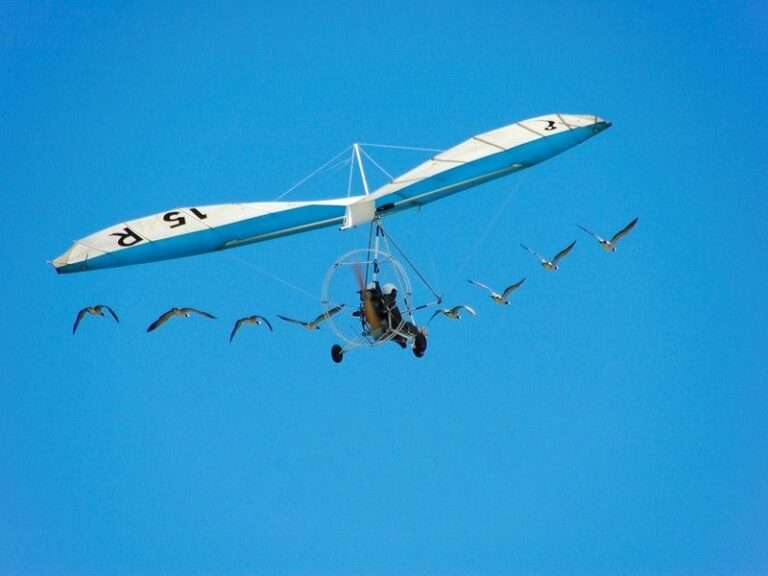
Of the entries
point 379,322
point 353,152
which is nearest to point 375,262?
point 379,322

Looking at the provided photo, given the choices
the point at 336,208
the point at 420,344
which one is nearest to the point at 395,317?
the point at 420,344

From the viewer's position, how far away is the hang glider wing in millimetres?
51312

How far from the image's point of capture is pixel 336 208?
52.0 metres

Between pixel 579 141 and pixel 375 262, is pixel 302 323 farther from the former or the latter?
pixel 579 141

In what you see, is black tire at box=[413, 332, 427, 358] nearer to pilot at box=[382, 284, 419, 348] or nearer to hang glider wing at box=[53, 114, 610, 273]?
pilot at box=[382, 284, 419, 348]

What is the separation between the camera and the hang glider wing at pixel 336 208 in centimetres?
5131

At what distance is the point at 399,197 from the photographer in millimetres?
51844

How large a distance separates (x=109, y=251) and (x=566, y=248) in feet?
42.9

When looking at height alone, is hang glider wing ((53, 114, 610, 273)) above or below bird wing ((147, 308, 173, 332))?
above

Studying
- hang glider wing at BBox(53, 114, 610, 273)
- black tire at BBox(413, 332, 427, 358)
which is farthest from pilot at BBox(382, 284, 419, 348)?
hang glider wing at BBox(53, 114, 610, 273)

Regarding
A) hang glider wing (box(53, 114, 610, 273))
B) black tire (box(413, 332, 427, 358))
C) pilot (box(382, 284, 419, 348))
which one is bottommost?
black tire (box(413, 332, 427, 358))

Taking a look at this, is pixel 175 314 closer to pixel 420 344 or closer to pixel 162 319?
pixel 162 319

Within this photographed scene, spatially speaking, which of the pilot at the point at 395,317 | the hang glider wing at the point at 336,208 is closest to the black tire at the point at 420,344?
the pilot at the point at 395,317

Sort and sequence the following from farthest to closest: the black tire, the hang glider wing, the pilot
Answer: the hang glider wing
the black tire
the pilot
